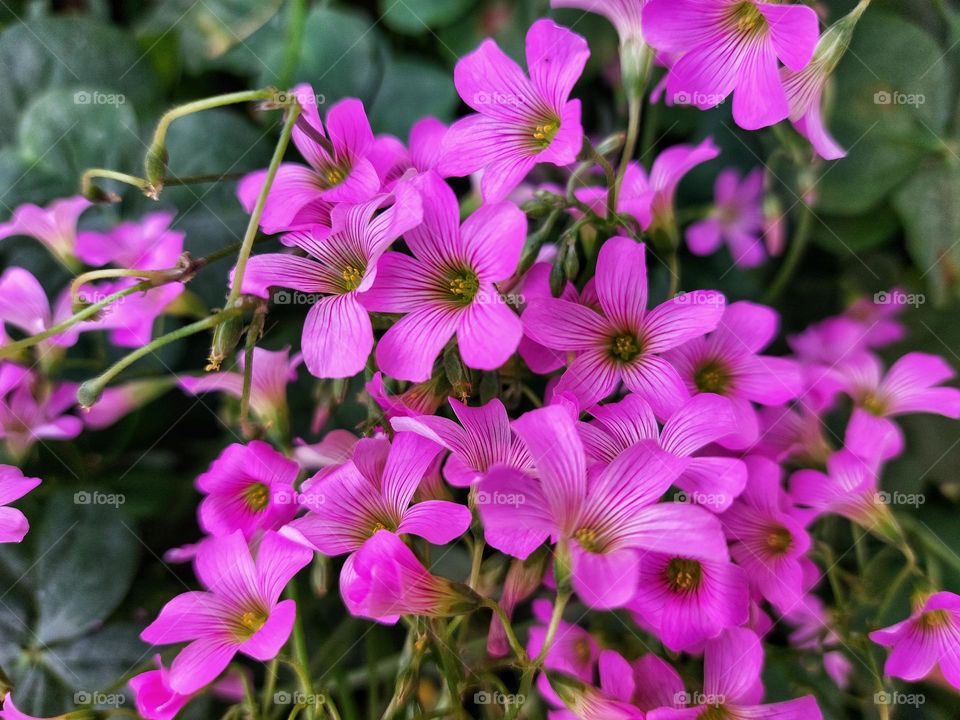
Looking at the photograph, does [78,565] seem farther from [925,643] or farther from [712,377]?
[925,643]

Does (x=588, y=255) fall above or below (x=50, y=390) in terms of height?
above

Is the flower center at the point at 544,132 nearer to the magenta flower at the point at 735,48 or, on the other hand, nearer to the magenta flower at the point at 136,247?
the magenta flower at the point at 735,48

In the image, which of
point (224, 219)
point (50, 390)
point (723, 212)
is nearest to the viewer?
point (50, 390)

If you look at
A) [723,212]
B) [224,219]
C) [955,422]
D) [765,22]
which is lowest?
[955,422]

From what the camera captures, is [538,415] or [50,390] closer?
[538,415]

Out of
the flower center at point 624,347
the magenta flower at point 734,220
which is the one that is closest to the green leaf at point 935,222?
the magenta flower at point 734,220

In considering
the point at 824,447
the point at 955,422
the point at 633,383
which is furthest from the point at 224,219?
the point at 955,422

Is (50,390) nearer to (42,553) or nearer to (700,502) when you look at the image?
(42,553)

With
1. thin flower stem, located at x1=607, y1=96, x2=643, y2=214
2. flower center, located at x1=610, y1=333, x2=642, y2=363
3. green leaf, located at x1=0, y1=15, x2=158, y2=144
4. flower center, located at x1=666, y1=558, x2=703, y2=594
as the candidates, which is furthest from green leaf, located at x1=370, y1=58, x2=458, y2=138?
flower center, located at x1=666, y1=558, x2=703, y2=594
